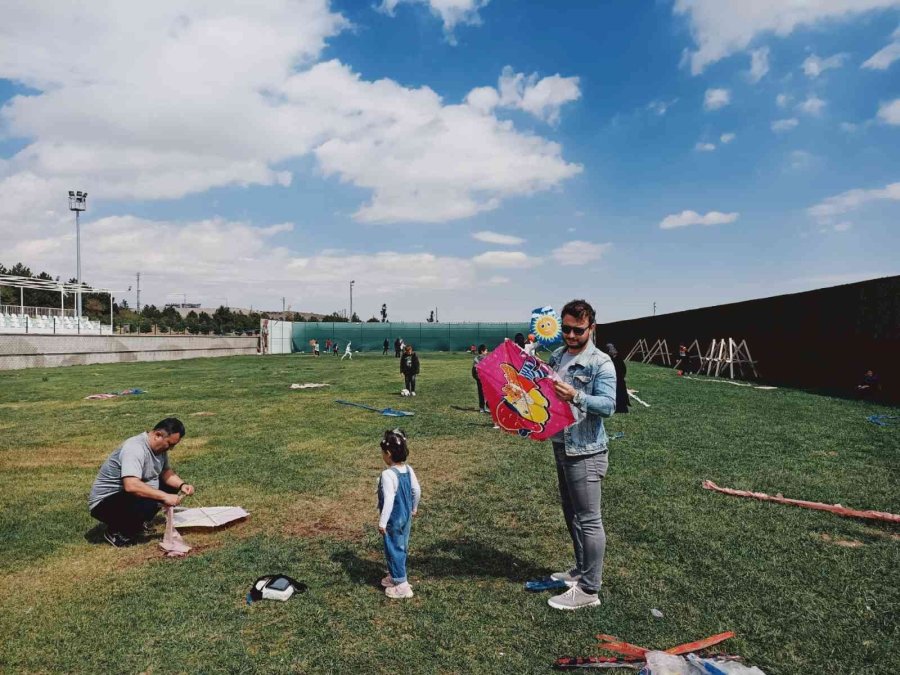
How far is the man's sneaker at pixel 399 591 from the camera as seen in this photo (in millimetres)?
4832

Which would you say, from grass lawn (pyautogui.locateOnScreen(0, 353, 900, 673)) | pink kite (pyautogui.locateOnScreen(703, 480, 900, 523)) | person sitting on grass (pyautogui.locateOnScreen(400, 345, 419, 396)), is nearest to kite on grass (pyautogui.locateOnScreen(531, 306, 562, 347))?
grass lawn (pyautogui.locateOnScreen(0, 353, 900, 673))

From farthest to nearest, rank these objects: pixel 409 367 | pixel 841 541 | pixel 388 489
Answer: pixel 409 367
pixel 841 541
pixel 388 489

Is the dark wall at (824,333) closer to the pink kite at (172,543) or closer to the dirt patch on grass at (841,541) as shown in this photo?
the dirt patch on grass at (841,541)

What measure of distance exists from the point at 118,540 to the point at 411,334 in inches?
2267

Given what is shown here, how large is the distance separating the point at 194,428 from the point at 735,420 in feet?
43.4

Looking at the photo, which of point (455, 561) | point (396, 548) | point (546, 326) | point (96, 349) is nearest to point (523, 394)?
point (396, 548)

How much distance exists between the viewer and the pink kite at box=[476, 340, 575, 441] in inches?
183

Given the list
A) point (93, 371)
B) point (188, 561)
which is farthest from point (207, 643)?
point (93, 371)

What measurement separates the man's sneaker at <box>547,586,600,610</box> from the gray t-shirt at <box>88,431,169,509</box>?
444 cm

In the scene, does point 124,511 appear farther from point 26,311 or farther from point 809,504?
point 26,311

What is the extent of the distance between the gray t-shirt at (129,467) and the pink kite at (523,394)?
3.84m

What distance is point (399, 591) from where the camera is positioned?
4.85 metres

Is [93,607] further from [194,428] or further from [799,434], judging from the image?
[799,434]

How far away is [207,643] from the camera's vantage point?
13.6ft
